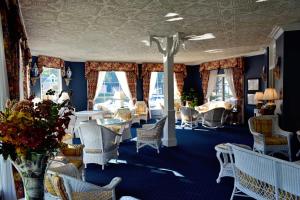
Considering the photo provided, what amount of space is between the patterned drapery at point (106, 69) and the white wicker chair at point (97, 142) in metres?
5.69

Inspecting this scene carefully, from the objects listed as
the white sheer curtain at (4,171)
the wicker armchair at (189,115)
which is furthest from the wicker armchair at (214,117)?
the white sheer curtain at (4,171)

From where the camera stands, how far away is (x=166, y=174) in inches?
177

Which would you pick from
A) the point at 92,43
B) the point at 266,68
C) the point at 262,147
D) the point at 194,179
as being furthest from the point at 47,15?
the point at 266,68

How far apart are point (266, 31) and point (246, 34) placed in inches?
17.3

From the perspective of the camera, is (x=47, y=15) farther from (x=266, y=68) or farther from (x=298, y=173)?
(x=266, y=68)

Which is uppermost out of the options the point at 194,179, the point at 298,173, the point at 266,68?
the point at 266,68

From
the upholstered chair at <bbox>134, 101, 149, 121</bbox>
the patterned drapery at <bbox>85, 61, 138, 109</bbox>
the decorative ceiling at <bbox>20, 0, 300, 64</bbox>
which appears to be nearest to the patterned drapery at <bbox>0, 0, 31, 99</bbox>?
the decorative ceiling at <bbox>20, 0, 300, 64</bbox>

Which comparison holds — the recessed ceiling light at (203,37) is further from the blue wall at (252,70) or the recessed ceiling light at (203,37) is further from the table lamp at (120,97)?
A: the table lamp at (120,97)

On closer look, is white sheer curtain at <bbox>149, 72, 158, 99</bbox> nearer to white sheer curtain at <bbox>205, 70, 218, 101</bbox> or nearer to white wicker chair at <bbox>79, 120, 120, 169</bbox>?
white sheer curtain at <bbox>205, 70, 218, 101</bbox>

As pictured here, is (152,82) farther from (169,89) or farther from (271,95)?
(271,95)

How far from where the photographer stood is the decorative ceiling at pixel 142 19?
3668 mm

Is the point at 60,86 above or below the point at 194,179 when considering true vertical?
above

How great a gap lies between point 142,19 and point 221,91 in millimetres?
7474

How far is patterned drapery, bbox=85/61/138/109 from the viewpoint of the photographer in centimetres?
1038
